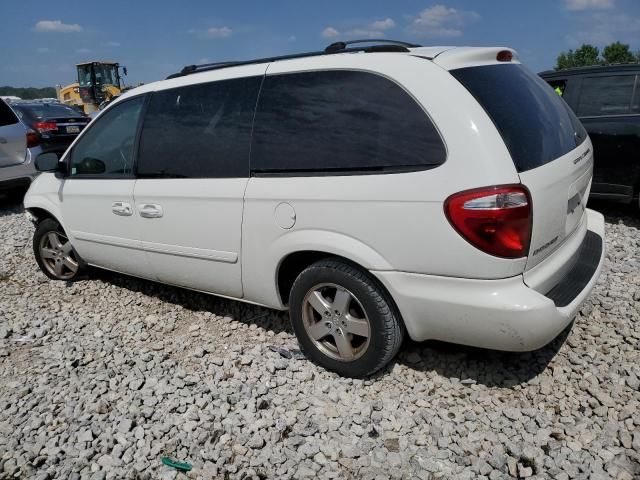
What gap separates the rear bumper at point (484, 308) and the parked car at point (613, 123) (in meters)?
3.47

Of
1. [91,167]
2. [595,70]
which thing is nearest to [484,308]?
[91,167]

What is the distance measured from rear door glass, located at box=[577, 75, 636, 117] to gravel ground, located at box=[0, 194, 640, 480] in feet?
8.59

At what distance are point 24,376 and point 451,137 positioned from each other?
121 inches

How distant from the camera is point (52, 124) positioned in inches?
417

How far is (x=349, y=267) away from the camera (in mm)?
2740

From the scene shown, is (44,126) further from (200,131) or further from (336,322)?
(336,322)

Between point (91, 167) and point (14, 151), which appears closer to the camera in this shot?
point (91, 167)

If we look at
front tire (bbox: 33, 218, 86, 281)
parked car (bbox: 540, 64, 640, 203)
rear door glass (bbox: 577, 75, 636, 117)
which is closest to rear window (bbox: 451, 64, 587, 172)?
parked car (bbox: 540, 64, 640, 203)

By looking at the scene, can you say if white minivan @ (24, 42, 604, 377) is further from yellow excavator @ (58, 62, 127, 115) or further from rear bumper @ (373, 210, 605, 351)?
yellow excavator @ (58, 62, 127, 115)

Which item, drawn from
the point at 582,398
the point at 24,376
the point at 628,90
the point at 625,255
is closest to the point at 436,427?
the point at 582,398

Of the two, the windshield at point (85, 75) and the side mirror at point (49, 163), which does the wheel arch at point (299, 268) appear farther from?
the windshield at point (85, 75)

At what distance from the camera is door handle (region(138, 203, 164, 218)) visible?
345cm

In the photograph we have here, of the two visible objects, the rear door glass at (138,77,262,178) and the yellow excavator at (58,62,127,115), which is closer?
the rear door glass at (138,77,262,178)

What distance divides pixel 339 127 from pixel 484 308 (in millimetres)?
1194
